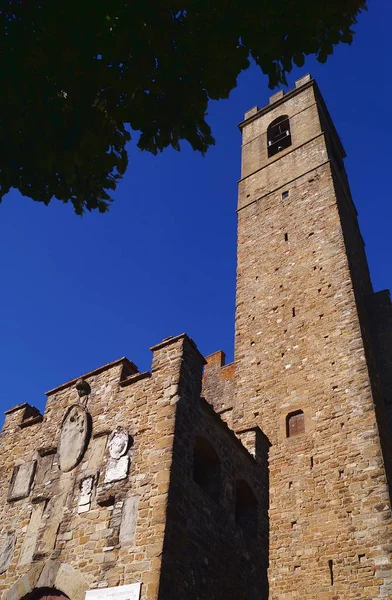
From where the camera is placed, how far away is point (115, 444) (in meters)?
7.07

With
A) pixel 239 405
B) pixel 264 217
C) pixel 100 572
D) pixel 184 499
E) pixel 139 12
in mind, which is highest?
pixel 264 217

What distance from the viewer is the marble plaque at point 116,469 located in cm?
672

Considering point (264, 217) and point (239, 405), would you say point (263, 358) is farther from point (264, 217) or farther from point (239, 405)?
point (264, 217)

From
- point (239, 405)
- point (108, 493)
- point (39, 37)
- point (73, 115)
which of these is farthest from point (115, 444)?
point (239, 405)

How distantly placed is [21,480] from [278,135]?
54.1 feet

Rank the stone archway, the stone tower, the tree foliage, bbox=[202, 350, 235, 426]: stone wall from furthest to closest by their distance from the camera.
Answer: bbox=[202, 350, 235, 426]: stone wall → the stone tower → the stone archway → the tree foliage

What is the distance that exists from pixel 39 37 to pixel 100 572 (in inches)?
219

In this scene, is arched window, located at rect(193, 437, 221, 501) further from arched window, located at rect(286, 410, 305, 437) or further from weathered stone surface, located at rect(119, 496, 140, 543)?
arched window, located at rect(286, 410, 305, 437)

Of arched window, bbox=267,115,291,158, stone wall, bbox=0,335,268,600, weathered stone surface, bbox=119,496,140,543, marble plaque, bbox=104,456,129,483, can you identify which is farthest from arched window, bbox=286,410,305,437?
arched window, bbox=267,115,291,158

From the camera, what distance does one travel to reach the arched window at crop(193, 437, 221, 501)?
23.9 feet

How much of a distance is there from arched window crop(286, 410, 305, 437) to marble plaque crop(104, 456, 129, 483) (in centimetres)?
620

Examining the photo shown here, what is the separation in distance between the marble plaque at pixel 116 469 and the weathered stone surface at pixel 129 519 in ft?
1.21

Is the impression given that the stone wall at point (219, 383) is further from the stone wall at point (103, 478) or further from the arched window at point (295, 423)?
the stone wall at point (103, 478)

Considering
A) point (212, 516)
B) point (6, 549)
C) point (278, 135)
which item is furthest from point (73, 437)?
point (278, 135)
